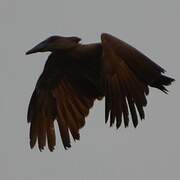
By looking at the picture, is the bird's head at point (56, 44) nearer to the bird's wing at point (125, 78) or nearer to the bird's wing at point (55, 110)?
the bird's wing at point (55, 110)

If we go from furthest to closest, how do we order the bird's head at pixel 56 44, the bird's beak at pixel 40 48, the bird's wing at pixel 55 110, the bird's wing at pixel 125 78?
the bird's wing at pixel 55 110 < the bird's beak at pixel 40 48 < the bird's head at pixel 56 44 < the bird's wing at pixel 125 78

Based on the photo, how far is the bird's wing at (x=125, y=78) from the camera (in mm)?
27641

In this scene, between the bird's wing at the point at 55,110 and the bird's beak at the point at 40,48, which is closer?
the bird's beak at the point at 40,48

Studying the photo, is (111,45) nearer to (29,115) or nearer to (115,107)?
(115,107)

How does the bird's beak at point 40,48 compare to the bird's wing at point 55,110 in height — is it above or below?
above

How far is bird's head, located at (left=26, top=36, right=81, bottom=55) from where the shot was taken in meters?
29.4

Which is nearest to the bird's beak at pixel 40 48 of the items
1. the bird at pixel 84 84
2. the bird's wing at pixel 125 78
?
the bird at pixel 84 84

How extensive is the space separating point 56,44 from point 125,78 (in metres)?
2.10

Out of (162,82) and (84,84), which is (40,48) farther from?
(162,82)

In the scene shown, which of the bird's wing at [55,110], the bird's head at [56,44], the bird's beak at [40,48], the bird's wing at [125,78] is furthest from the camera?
the bird's wing at [55,110]

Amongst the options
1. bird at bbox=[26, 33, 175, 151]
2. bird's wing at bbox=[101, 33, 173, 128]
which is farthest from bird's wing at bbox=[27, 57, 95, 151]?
bird's wing at bbox=[101, 33, 173, 128]

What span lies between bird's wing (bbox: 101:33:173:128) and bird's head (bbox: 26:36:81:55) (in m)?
1.28

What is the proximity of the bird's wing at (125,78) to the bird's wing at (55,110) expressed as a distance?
222 centimetres

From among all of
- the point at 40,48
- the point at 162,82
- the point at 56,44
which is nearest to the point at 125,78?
the point at 162,82
